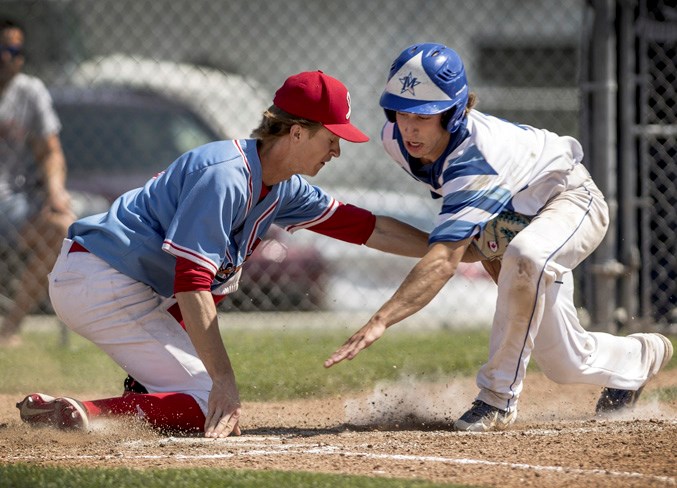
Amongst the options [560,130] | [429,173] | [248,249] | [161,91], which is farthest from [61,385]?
[560,130]

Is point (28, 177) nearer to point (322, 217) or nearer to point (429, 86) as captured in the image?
point (322, 217)

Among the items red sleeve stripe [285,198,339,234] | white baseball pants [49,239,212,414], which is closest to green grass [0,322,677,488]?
red sleeve stripe [285,198,339,234]

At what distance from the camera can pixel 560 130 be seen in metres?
13.6

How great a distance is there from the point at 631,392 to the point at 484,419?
2.69 ft

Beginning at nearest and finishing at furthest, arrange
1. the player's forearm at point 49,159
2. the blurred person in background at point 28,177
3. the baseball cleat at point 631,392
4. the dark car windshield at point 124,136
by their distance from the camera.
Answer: the baseball cleat at point 631,392
the blurred person in background at point 28,177
the player's forearm at point 49,159
the dark car windshield at point 124,136

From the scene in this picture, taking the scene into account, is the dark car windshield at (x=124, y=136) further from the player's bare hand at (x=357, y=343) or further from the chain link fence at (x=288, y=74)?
the player's bare hand at (x=357, y=343)

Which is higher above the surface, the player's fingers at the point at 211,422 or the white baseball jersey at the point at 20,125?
the white baseball jersey at the point at 20,125

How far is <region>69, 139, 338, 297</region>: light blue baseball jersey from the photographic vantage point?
4.27 m

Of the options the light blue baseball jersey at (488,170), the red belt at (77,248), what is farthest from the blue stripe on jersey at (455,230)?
the red belt at (77,248)

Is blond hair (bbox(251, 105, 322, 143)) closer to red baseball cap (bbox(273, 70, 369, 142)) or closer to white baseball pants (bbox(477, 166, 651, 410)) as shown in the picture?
red baseball cap (bbox(273, 70, 369, 142))

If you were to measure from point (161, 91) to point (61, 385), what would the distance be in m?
4.26

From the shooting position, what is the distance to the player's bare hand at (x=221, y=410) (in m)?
4.32

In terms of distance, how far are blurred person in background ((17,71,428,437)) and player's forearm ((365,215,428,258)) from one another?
0.49 meters

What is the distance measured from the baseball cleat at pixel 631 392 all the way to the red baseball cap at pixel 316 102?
5.34 feet
